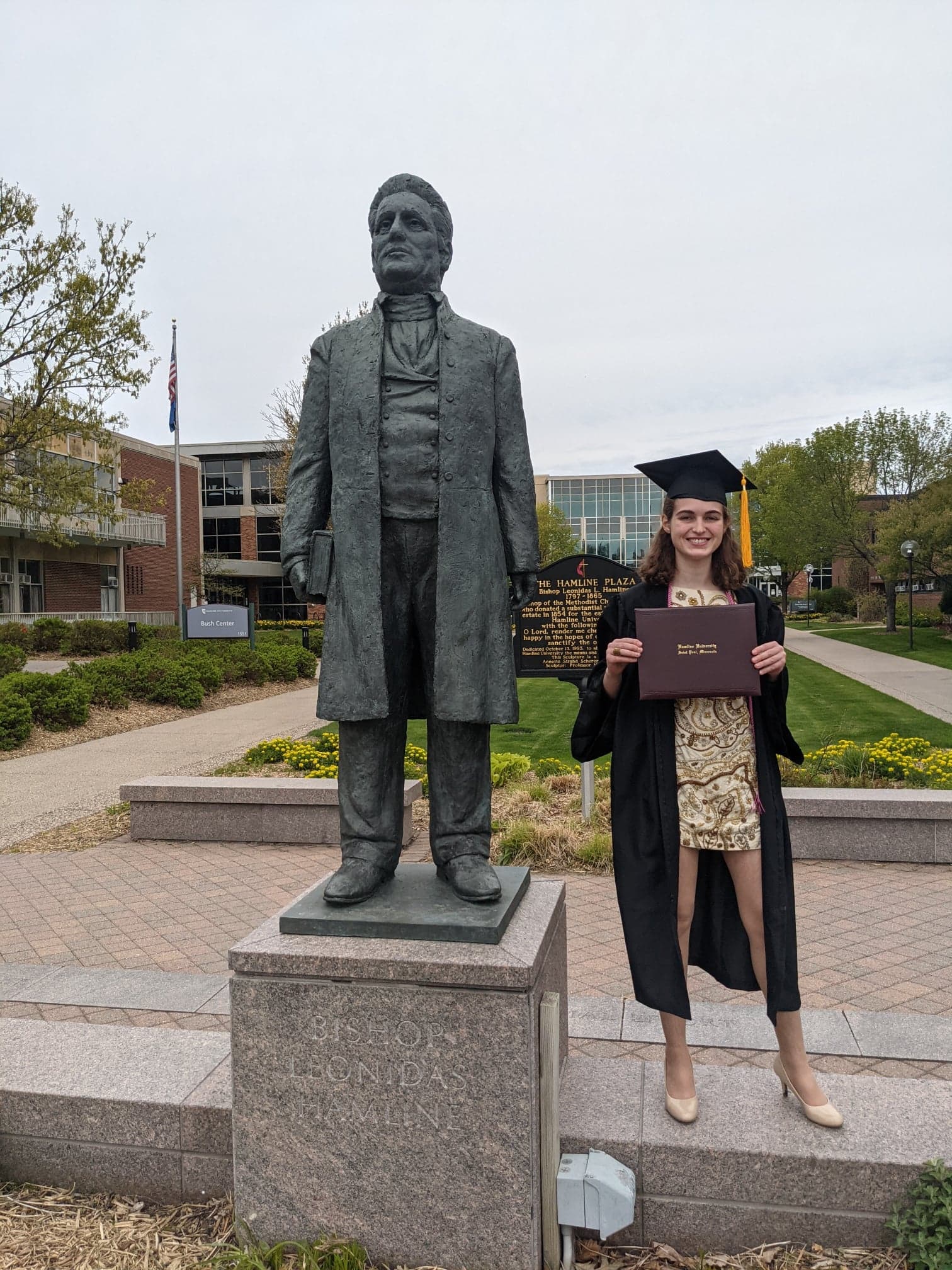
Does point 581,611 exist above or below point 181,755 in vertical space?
above

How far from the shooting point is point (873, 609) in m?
47.9

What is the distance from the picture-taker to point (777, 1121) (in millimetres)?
2746

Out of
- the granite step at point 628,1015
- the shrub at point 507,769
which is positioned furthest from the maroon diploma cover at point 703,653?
the shrub at point 507,769

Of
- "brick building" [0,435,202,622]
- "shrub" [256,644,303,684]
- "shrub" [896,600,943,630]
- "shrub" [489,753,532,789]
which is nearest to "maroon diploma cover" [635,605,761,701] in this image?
"shrub" [489,753,532,789]

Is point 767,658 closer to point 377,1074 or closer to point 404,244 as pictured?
point 377,1074

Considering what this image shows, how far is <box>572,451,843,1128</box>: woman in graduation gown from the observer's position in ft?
8.84

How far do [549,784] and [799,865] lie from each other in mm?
2460

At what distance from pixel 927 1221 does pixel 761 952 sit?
763 mm

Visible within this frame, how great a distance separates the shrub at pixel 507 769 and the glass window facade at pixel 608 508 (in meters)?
67.4

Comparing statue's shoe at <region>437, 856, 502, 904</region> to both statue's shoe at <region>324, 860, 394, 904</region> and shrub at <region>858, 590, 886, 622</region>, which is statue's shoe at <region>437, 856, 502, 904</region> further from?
shrub at <region>858, 590, 886, 622</region>

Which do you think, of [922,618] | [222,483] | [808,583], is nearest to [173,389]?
[222,483]

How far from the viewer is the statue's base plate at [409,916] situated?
8.86 feet

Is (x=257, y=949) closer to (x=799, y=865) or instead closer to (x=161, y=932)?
(x=161, y=932)

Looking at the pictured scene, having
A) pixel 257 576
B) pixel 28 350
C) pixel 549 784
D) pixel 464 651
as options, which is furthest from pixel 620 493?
pixel 464 651
